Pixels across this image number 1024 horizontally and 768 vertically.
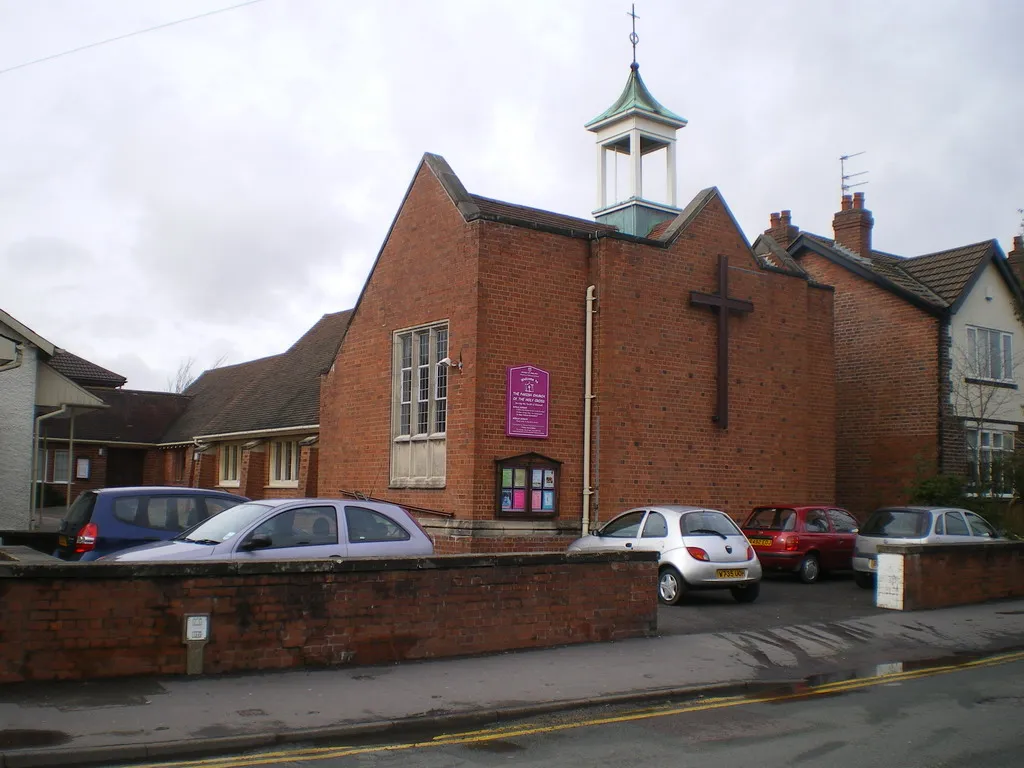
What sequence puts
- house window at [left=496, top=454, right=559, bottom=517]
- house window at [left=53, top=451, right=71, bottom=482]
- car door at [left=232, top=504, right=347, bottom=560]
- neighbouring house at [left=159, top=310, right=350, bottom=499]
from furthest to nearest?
house window at [left=53, top=451, right=71, bottom=482] < neighbouring house at [left=159, top=310, right=350, bottom=499] < house window at [left=496, top=454, right=559, bottom=517] < car door at [left=232, top=504, right=347, bottom=560]

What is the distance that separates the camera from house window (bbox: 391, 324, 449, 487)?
19.1 metres

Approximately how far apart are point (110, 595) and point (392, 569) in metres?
2.68

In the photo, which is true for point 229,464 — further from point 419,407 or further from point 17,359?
point 17,359

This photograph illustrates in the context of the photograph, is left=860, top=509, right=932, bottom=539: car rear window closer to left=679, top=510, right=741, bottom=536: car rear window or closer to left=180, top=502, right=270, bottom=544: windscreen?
left=679, top=510, right=741, bottom=536: car rear window

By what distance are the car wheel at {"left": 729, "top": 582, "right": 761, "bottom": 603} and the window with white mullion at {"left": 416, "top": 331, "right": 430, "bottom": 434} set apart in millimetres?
7044

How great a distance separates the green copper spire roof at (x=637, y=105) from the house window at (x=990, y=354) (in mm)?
9351

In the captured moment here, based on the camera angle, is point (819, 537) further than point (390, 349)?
No

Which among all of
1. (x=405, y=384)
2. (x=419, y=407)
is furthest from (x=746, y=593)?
(x=405, y=384)

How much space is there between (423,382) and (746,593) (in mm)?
7760

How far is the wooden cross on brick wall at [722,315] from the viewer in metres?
20.2

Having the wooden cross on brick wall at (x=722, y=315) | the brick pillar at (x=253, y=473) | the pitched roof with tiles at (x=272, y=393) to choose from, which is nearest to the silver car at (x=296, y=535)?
the wooden cross on brick wall at (x=722, y=315)

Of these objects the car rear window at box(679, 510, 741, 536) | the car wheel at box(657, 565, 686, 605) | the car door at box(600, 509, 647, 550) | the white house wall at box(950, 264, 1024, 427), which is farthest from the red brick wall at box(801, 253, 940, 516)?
the car wheel at box(657, 565, 686, 605)

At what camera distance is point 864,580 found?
17.6m

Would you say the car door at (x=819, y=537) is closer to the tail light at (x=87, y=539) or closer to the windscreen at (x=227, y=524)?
the windscreen at (x=227, y=524)
